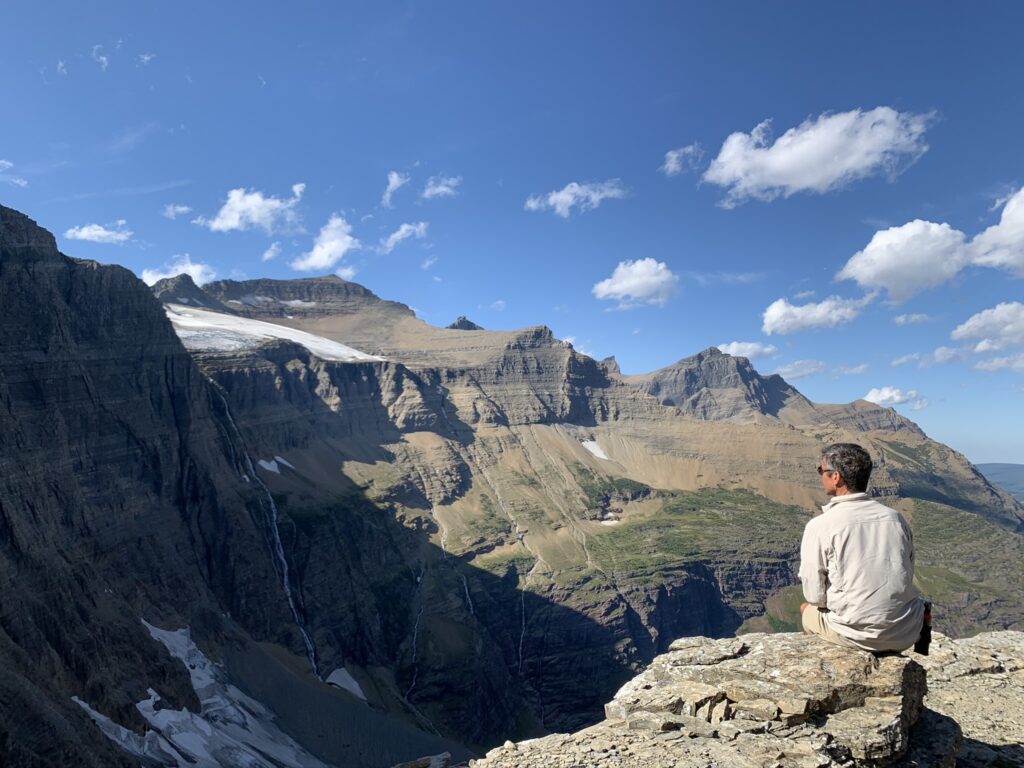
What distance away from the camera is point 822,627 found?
36.5 feet

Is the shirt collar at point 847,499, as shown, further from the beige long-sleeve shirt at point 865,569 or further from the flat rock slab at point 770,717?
the flat rock slab at point 770,717

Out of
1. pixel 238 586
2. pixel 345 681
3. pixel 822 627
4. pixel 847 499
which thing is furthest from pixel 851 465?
pixel 345 681

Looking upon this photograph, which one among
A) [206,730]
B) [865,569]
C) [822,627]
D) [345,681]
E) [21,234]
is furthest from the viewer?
[345,681]

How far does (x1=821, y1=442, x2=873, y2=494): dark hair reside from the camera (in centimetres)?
1024

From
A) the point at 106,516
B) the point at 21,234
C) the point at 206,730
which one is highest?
Result: the point at 21,234

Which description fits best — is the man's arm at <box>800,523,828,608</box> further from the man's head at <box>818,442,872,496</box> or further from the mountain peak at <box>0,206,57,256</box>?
the mountain peak at <box>0,206,57,256</box>

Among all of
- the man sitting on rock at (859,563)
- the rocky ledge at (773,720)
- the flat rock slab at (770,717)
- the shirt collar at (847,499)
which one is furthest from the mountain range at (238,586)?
the shirt collar at (847,499)

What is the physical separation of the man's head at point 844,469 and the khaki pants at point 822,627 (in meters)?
2.29

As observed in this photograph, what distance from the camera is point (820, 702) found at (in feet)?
36.5

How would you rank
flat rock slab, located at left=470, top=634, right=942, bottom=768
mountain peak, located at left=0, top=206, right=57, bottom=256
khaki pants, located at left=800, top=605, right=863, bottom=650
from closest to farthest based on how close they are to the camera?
flat rock slab, located at left=470, top=634, right=942, bottom=768
khaki pants, located at left=800, top=605, right=863, bottom=650
mountain peak, located at left=0, top=206, right=57, bottom=256

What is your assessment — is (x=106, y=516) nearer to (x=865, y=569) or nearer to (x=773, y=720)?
(x=773, y=720)

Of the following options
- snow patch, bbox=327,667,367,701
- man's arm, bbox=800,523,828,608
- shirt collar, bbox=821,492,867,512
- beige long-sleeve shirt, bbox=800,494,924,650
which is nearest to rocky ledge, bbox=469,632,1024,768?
beige long-sleeve shirt, bbox=800,494,924,650

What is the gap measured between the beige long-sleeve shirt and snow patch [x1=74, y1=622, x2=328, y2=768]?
7156 centimetres

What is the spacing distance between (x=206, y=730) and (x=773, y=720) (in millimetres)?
86244
